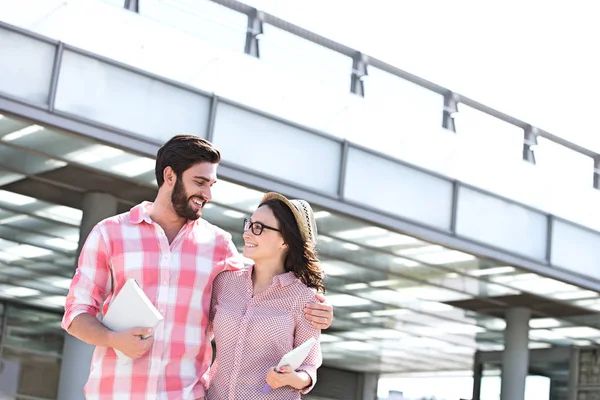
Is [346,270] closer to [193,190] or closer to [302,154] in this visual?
[302,154]

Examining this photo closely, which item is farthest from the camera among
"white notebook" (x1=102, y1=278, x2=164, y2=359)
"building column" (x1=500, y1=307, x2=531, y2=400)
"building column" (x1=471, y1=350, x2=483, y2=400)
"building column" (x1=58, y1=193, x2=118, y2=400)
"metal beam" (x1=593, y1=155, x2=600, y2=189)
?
"building column" (x1=471, y1=350, x2=483, y2=400)

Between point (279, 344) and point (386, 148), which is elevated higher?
point (386, 148)

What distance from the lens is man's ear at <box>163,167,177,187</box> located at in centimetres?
390

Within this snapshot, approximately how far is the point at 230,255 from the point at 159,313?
0.57 m

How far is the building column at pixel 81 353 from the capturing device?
1529 centimetres

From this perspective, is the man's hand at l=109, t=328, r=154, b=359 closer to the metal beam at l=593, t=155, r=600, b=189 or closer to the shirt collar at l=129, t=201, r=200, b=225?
the shirt collar at l=129, t=201, r=200, b=225

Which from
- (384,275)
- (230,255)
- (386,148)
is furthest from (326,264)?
(230,255)

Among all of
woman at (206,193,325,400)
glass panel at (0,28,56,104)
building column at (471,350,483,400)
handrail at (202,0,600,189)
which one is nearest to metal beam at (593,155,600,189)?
handrail at (202,0,600,189)

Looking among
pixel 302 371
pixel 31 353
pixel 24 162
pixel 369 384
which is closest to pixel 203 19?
pixel 24 162

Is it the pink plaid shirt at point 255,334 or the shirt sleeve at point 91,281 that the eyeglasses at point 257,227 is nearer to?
the pink plaid shirt at point 255,334

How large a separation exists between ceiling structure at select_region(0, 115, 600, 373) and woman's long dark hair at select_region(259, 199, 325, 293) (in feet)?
26.7

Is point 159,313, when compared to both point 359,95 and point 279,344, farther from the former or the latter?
point 359,95

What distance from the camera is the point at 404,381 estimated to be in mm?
35469

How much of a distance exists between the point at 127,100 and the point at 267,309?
863 centimetres
